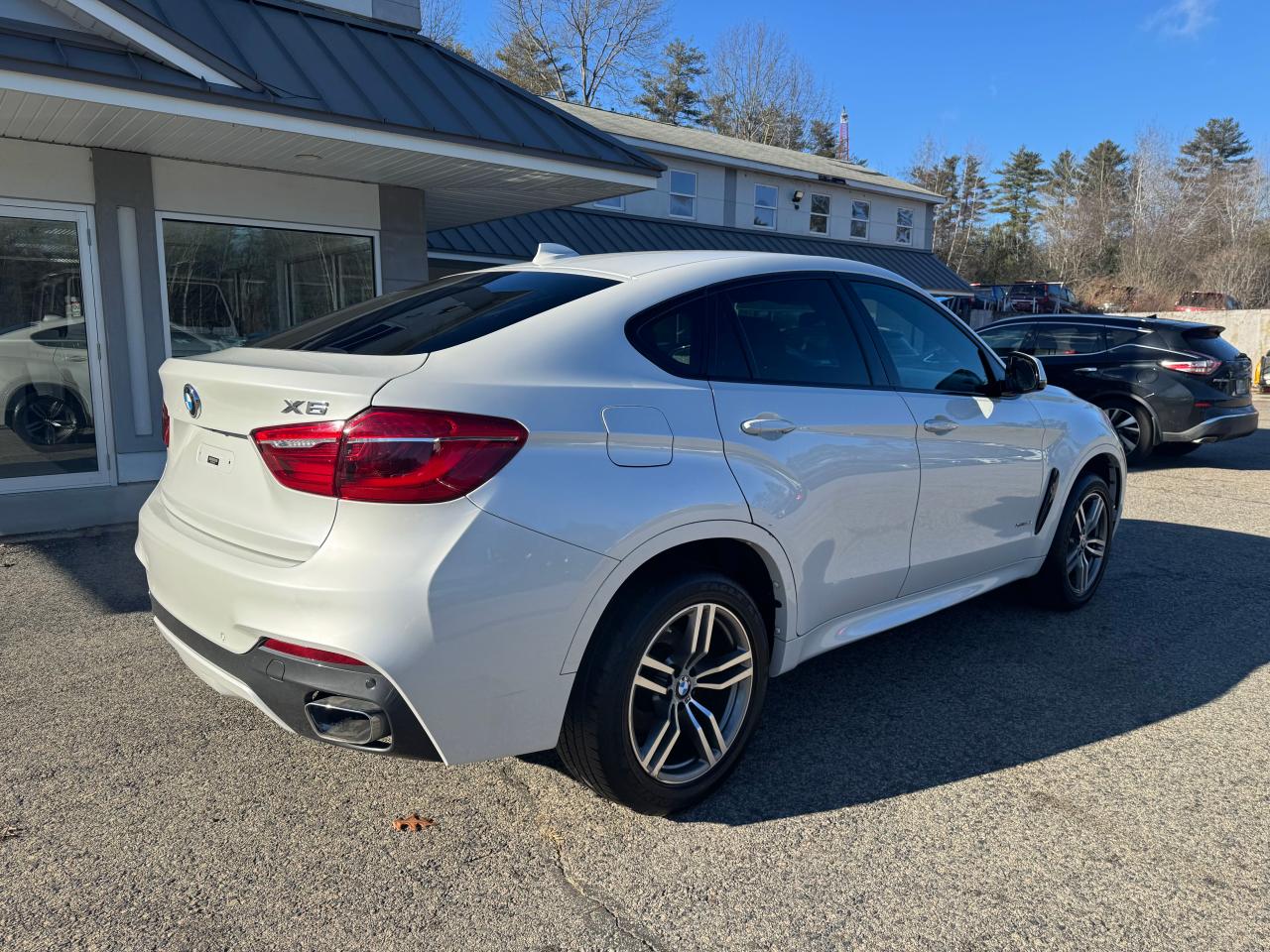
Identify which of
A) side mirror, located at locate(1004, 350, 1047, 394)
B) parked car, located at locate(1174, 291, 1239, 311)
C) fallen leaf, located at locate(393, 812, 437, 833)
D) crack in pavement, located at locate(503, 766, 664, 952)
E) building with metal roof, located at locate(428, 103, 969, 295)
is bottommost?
crack in pavement, located at locate(503, 766, 664, 952)

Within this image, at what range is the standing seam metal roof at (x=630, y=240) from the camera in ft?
51.3

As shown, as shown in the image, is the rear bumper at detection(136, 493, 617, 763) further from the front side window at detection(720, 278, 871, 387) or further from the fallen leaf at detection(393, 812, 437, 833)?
the front side window at detection(720, 278, 871, 387)

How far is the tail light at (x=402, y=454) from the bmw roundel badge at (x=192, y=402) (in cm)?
62

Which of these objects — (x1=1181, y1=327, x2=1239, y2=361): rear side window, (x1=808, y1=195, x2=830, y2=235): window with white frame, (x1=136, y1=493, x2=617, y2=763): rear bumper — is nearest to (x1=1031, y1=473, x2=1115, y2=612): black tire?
(x1=136, y1=493, x2=617, y2=763): rear bumper

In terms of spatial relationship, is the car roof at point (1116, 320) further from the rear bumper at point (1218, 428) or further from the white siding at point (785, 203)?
the white siding at point (785, 203)

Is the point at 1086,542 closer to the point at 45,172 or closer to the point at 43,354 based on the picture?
the point at 43,354

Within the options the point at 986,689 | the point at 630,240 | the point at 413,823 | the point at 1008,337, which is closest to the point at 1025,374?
the point at 986,689

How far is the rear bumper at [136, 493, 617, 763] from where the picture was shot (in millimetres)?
2205

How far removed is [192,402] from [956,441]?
288cm

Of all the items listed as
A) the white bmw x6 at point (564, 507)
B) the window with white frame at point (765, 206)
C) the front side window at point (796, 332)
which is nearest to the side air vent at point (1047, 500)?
the white bmw x6 at point (564, 507)

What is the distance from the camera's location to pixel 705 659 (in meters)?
2.89

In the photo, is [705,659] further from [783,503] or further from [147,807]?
[147,807]

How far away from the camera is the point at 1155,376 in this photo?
10016 mm

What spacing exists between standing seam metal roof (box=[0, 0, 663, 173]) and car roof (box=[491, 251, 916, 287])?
12.7 ft
